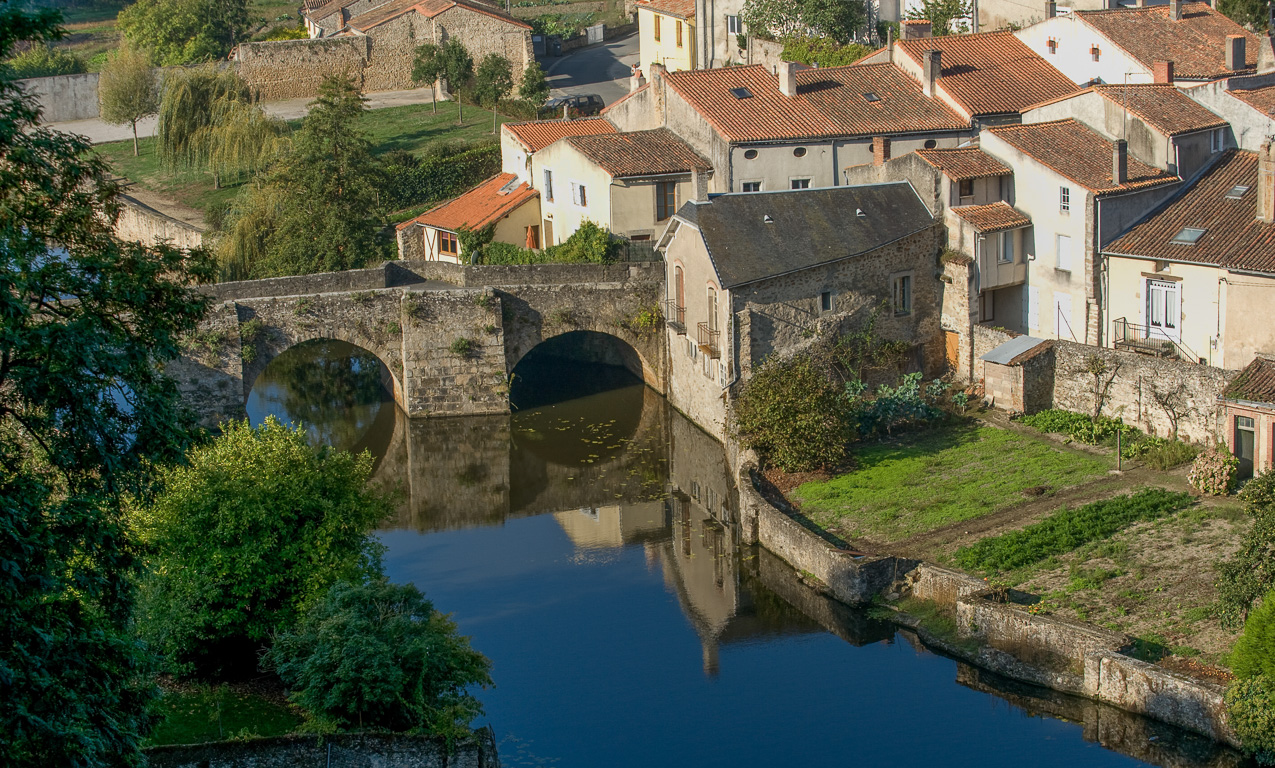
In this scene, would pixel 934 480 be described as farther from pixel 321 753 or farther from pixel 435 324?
pixel 321 753

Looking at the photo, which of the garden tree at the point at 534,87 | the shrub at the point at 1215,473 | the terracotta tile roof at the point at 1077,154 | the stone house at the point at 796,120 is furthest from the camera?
the garden tree at the point at 534,87

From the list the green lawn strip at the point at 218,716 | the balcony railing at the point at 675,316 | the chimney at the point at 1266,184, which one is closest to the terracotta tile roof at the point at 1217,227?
the chimney at the point at 1266,184

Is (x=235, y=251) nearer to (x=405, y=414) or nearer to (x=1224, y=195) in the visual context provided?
(x=405, y=414)

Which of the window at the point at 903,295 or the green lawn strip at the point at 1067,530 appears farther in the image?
the window at the point at 903,295

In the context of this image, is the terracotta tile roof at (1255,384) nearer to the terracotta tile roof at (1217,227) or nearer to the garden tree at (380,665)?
the terracotta tile roof at (1217,227)

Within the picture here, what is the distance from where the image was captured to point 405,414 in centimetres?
4419

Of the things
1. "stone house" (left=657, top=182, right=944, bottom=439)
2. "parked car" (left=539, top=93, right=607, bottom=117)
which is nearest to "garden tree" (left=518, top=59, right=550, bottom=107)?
"parked car" (left=539, top=93, right=607, bottom=117)

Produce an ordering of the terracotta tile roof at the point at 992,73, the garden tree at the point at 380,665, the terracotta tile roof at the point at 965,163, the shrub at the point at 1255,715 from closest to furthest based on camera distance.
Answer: the garden tree at the point at 380,665 < the shrub at the point at 1255,715 < the terracotta tile roof at the point at 965,163 < the terracotta tile roof at the point at 992,73

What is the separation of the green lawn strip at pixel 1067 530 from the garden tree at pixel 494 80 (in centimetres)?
4066

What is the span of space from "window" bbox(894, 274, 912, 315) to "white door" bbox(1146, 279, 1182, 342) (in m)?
6.07

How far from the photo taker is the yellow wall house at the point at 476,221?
165 ft

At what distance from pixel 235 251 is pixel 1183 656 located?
34031 mm

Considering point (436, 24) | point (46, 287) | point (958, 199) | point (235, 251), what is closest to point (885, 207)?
point (958, 199)

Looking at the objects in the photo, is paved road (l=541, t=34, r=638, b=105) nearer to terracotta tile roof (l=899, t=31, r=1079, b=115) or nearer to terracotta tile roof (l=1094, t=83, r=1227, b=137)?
terracotta tile roof (l=899, t=31, r=1079, b=115)
